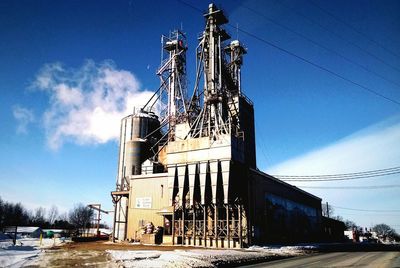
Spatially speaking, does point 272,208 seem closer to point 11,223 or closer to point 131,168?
point 131,168

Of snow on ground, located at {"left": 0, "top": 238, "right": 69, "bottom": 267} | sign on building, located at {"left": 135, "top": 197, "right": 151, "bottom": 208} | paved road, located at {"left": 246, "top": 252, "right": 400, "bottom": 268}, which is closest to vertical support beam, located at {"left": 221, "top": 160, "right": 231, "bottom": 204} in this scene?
paved road, located at {"left": 246, "top": 252, "right": 400, "bottom": 268}

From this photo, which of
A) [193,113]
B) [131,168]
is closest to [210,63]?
[193,113]

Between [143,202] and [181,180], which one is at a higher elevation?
[181,180]

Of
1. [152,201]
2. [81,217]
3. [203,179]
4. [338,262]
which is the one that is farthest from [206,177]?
[81,217]

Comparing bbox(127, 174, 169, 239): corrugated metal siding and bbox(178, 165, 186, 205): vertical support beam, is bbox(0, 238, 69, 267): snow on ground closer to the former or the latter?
bbox(127, 174, 169, 239): corrugated metal siding

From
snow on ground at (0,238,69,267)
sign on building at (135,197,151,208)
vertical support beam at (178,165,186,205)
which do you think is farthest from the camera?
sign on building at (135,197,151,208)

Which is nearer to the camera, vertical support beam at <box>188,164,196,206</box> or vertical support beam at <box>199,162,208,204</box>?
vertical support beam at <box>199,162,208,204</box>

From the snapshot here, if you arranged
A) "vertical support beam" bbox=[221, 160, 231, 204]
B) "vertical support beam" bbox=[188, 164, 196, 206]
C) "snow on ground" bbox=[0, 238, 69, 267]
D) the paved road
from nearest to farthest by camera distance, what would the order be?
"snow on ground" bbox=[0, 238, 69, 267] < the paved road < "vertical support beam" bbox=[221, 160, 231, 204] < "vertical support beam" bbox=[188, 164, 196, 206]

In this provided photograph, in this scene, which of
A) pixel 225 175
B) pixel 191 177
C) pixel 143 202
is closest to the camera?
pixel 225 175

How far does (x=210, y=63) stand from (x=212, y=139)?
39.1ft

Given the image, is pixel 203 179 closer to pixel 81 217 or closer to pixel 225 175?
pixel 225 175

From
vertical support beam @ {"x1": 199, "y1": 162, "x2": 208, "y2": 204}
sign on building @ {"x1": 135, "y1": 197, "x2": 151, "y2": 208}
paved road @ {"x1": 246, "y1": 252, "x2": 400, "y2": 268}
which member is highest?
vertical support beam @ {"x1": 199, "y1": 162, "x2": 208, "y2": 204}

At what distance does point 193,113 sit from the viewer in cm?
4762

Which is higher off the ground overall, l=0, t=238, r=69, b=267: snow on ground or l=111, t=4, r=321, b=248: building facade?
l=111, t=4, r=321, b=248: building facade
